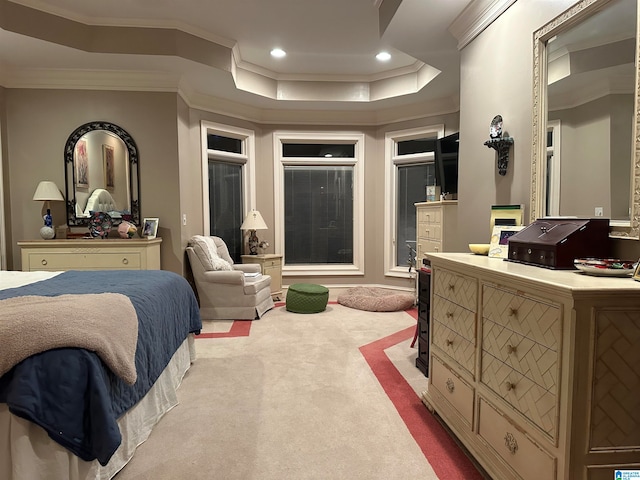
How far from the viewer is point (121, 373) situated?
1.70 meters

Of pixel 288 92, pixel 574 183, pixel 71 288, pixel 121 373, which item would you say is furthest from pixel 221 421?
pixel 288 92

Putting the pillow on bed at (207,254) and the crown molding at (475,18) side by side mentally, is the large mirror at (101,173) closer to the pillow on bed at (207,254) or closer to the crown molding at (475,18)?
the pillow on bed at (207,254)

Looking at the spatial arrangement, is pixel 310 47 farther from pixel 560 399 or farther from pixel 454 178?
pixel 560 399

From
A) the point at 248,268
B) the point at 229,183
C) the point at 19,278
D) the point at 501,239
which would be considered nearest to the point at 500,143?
the point at 501,239

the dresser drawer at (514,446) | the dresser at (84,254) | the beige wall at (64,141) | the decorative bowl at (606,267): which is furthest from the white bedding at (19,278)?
the decorative bowl at (606,267)

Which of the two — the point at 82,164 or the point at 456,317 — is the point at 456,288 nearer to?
the point at 456,317

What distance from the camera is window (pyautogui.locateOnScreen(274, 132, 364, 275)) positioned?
6.00m

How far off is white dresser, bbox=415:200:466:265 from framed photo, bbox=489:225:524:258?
1814 millimetres

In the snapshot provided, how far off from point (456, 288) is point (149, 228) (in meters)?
3.47

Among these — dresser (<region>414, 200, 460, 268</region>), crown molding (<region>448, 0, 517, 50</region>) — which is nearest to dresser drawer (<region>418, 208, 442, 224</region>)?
dresser (<region>414, 200, 460, 268</region>)

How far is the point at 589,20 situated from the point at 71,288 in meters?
3.10

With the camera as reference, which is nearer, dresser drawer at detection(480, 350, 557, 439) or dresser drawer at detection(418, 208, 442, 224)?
dresser drawer at detection(480, 350, 557, 439)

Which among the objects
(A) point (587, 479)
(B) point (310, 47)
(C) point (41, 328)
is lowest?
(A) point (587, 479)

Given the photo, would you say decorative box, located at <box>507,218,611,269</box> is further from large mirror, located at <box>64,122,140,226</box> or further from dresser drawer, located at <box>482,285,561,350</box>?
large mirror, located at <box>64,122,140,226</box>
